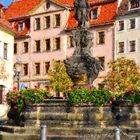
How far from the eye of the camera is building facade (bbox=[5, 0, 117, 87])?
183 ft

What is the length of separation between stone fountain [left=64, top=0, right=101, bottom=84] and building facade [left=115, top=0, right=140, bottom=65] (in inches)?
1281

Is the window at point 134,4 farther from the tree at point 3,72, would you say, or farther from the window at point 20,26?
the tree at point 3,72

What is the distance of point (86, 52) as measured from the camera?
1923cm

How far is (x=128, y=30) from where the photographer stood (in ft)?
173

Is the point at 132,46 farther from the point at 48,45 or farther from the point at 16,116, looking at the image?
the point at 16,116

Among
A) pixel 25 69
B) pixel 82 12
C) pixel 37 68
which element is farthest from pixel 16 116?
pixel 25 69

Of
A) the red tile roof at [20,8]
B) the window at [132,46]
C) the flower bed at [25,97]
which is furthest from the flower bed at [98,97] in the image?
the red tile roof at [20,8]

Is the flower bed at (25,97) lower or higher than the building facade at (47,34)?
lower

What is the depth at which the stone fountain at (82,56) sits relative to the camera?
18.9 meters

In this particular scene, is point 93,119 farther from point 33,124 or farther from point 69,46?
point 69,46

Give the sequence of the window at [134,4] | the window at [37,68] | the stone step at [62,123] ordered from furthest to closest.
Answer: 1. the window at [37,68]
2. the window at [134,4]
3. the stone step at [62,123]

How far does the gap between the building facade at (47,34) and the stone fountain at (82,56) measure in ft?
116

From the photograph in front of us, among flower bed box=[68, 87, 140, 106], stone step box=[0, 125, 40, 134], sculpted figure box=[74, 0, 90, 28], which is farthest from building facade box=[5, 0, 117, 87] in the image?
stone step box=[0, 125, 40, 134]

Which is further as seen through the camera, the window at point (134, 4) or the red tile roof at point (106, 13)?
the red tile roof at point (106, 13)
